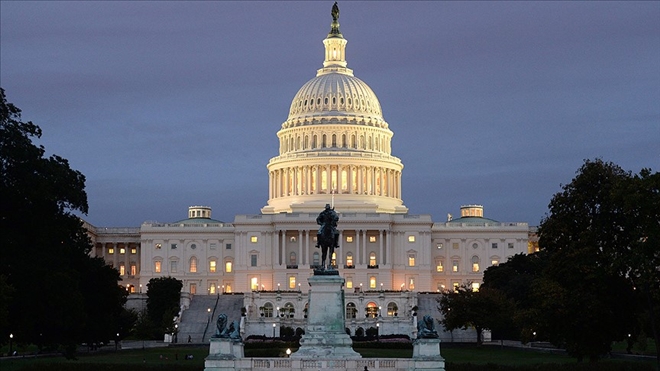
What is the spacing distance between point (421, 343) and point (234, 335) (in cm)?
885

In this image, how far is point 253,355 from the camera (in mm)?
88375

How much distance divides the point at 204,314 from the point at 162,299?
606 cm

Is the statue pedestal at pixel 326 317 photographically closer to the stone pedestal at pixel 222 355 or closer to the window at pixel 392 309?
the stone pedestal at pixel 222 355

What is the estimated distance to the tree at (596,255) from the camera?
69438 millimetres

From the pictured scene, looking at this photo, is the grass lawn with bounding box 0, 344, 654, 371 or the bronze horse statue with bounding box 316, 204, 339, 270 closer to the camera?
the bronze horse statue with bounding box 316, 204, 339, 270

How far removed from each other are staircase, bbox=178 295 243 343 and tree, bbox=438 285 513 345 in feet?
79.7

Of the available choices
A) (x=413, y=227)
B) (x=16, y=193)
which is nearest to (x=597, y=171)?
(x=16, y=193)

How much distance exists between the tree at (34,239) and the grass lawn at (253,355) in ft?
8.67

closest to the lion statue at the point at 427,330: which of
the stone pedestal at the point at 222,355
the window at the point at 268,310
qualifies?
the stone pedestal at the point at 222,355

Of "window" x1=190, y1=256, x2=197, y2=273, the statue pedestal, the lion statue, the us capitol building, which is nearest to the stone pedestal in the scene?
the statue pedestal

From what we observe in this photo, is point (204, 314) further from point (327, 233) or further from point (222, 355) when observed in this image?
point (222, 355)

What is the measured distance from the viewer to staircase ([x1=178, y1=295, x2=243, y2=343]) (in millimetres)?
140125

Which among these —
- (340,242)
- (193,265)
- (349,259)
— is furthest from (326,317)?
(193,265)

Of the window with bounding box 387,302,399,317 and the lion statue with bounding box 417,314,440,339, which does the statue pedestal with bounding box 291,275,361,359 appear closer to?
the lion statue with bounding box 417,314,440,339
